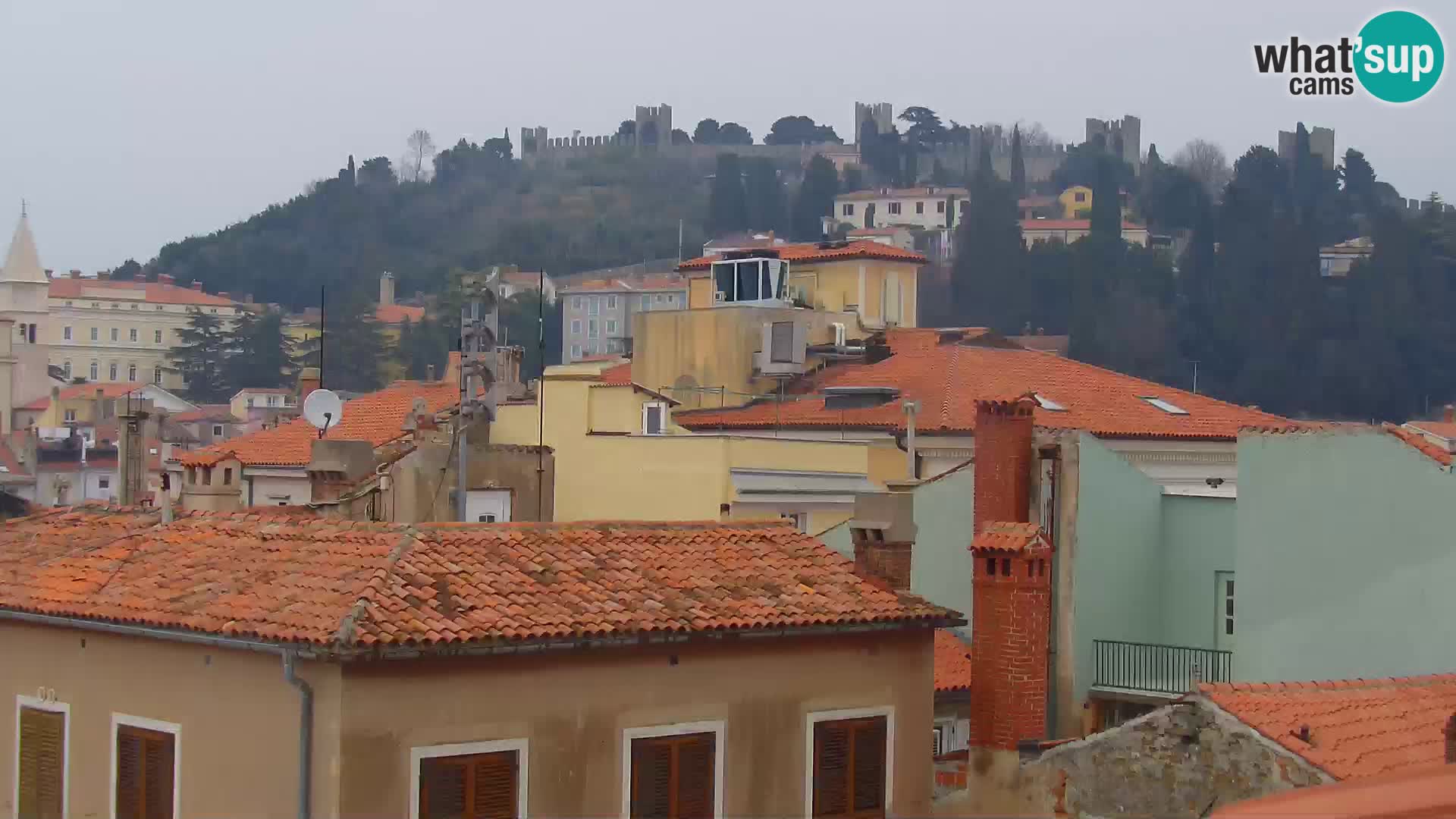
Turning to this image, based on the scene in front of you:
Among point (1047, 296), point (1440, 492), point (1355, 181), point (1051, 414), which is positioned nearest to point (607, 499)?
point (1051, 414)

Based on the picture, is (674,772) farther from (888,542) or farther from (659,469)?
(659,469)

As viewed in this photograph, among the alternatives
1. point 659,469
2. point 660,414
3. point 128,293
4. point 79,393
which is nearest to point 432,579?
point 659,469

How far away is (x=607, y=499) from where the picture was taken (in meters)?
27.4

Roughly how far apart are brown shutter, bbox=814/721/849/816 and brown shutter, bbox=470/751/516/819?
2.24 metres

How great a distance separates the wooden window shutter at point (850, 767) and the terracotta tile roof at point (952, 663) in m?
4.89

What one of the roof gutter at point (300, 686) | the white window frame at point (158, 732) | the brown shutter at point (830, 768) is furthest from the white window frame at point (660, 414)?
the roof gutter at point (300, 686)

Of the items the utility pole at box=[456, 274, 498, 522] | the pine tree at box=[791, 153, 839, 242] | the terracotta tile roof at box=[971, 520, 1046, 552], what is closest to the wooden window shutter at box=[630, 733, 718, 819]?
the terracotta tile roof at box=[971, 520, 1046, 552]

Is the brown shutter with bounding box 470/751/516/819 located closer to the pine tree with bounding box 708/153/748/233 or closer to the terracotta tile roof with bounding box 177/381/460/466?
the terracotta tile roof with bounding box 177/381/460/466

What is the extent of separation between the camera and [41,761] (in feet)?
43.7

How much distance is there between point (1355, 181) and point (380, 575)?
412 feet

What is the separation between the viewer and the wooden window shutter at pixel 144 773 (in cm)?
1233

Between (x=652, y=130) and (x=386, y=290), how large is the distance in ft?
218

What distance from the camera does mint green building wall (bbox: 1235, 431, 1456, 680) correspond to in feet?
50.7

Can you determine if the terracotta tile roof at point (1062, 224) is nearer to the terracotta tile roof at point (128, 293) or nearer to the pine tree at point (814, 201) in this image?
the pine tree at point (814, 201)
